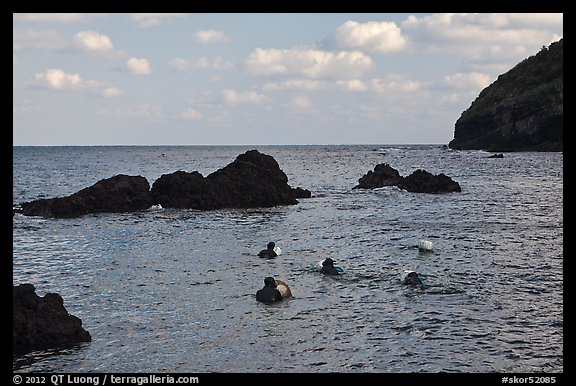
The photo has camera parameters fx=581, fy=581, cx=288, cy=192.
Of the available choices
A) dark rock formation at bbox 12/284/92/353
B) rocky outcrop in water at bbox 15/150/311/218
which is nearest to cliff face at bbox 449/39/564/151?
rocky outcrop in water at bbox 15/150/311/218

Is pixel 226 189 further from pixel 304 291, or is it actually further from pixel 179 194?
pixel 304 291

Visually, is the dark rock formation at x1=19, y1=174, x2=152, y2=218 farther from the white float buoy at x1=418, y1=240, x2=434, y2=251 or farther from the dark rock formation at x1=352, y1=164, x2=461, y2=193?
the dark rock formation at x1=352, y1=164, x2=461, y2=193

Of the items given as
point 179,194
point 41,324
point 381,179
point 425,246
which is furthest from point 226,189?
point 41,324

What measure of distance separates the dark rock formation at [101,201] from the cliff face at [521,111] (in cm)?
9504

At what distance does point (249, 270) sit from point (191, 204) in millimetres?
21170

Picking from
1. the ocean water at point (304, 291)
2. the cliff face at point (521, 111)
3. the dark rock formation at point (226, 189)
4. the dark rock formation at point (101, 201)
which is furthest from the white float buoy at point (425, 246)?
the cliff face at point (521, 111)

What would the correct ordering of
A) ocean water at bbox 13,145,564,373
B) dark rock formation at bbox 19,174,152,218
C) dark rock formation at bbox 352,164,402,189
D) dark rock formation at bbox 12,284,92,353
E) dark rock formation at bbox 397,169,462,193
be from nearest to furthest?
ocean water at bbox 13,145,564,373, dark rock formation at bbox 12,284,92,353, dark rock formation at bbox 19,174,152,218, dark rock formation at bbox 397,169,462,193, dark rock formation at bbox 352,164,402,189

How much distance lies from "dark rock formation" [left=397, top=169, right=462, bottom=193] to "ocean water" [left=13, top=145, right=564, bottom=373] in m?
14.8

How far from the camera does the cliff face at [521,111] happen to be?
4759 inches

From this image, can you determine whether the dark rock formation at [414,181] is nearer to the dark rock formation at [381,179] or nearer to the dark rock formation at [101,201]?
the dark rock formation at [381,179]

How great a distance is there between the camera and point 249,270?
22.5m

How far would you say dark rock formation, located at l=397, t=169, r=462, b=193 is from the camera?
53.2m

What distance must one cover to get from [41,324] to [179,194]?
29.5 meters
